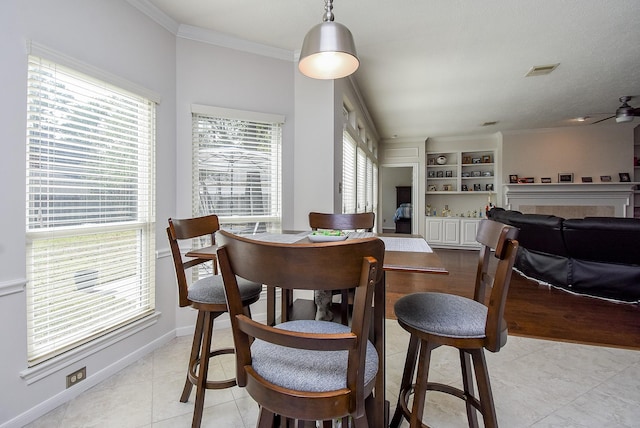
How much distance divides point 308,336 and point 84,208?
1.86 m

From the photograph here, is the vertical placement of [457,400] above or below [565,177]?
below

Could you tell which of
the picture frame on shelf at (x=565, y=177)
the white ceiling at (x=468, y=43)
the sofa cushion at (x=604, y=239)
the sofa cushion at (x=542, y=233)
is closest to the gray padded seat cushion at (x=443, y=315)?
the white ceiling at (x=468, y=43)

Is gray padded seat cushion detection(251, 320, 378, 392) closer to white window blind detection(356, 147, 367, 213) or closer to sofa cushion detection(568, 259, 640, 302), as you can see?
sofa cushion detection(568, 259, 640, 302)

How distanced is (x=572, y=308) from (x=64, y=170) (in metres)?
4.55

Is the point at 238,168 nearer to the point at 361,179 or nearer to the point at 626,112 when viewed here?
the point at 361,179

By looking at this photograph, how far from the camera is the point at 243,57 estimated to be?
9.20 ft

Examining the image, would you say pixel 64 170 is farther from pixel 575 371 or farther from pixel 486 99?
pixel 486 99

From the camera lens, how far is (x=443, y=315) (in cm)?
118

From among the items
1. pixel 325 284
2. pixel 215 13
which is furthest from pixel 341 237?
pixel 215 13

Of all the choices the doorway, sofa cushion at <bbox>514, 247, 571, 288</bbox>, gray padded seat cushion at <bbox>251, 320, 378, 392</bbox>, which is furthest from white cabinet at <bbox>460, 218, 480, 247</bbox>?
gray padded seat cushion at <bbox>251, 320, 378, 392</bbox>

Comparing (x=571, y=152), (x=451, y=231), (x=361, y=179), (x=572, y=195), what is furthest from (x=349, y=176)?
(x=571, y=152)

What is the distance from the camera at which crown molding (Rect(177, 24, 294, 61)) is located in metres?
2.57

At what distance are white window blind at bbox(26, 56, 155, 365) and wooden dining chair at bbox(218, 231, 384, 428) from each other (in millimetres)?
1446

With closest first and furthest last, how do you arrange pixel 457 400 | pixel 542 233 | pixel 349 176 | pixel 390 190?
pixel 457 400, pixel 542 233, pixel 349 176, pixel 390 190
